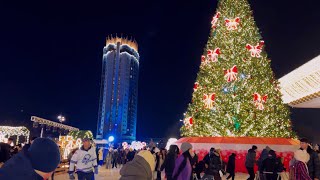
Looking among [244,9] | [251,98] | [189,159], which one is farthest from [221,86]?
[189,159]

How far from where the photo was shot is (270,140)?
19.1 m

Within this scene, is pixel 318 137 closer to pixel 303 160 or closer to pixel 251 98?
pixel 251 98

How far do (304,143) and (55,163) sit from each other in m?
6.89

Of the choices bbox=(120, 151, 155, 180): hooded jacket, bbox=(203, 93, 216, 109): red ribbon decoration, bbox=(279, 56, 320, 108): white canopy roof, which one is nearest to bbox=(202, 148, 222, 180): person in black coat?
bbox=(120, 151, 155, 180): hooded jacket

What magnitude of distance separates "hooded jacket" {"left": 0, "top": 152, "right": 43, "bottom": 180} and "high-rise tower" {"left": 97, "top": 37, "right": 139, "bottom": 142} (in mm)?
96369

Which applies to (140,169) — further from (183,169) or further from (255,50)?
(255,50)

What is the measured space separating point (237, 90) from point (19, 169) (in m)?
19.4

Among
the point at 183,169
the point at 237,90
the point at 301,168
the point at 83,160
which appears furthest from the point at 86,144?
the point at 237,90

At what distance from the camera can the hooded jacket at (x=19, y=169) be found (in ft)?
5.98

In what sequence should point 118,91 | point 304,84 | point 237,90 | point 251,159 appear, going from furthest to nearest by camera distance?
point 118,91 < point 304,84 < point 237,90 < point 251,159

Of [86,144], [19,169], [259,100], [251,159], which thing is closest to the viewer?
[19,169]

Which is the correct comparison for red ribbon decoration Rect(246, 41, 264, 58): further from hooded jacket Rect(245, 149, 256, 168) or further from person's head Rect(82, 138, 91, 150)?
person's head Rect(82, 138, 91, 150)

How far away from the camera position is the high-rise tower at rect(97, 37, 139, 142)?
97.9 meters

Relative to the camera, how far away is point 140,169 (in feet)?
8.89
